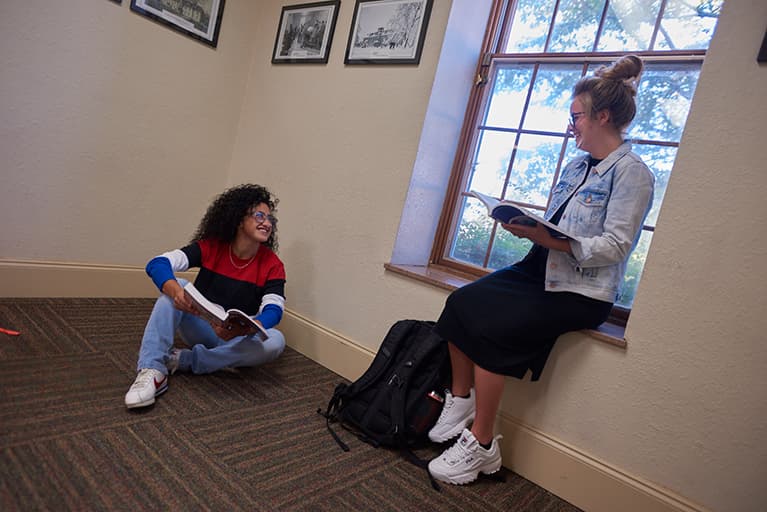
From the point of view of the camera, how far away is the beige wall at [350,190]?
1479mm

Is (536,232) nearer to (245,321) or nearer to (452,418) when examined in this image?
(452,418)

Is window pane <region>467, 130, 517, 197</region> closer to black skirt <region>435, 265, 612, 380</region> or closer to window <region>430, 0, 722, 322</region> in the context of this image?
window <region>430, 0, 722, 322</region>

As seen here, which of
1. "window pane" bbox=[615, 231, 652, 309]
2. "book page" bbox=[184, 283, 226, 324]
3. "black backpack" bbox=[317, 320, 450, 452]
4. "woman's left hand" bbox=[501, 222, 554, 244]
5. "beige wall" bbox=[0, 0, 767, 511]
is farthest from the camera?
"window pane" bbox=[615, 231, 652, 309]

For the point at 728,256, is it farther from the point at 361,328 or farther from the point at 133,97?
the point at 133,97

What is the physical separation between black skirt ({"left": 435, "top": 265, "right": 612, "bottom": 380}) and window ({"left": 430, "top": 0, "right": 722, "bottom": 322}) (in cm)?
40

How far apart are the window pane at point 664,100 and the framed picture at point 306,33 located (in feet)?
5.24

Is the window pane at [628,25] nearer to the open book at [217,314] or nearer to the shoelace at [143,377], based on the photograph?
the open book at [217,314]

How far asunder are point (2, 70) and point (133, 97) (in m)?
0.57

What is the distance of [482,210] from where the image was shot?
2.38 m

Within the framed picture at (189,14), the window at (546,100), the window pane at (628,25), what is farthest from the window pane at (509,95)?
the framed picture at (189,14)

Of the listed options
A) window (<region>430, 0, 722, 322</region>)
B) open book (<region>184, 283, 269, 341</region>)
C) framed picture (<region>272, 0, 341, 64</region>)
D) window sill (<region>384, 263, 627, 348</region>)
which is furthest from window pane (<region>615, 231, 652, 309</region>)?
framed picture (<region>272, 0, 341, 64</region>)

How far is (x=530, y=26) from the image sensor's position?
2.33 metres

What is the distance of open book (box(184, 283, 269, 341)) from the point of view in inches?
67.3

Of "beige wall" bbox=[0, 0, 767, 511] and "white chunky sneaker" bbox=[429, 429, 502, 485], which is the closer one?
"beige wall" bbox=[0, 0, 767, 511]
